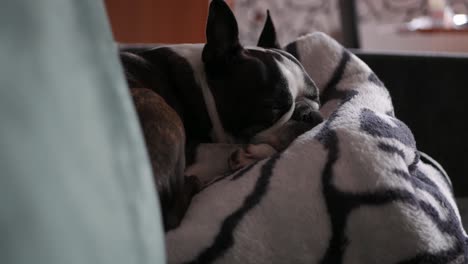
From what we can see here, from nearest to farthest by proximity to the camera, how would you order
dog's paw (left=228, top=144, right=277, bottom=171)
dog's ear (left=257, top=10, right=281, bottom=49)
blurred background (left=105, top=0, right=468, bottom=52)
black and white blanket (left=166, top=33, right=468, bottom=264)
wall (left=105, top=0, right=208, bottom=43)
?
black and white blanket (left=166, top=33, right=468, bottom=264) → dog's paw (left=228, top=144, right=277, bottom=171) → dog's ear (left=257, top=10, right=281, bottom=49) → wall (left=105, top=0, right=208, bottom=43) → blurred background (left=105, top=0, right=468, bottom=52)

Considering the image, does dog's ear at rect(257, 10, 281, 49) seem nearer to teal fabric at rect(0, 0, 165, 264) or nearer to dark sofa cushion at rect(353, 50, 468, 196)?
dark sofa cushion at rect(353, 50, 468, 196)

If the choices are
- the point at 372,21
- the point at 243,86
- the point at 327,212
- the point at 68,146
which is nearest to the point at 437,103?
the point at 243,86

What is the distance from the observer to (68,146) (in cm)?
32

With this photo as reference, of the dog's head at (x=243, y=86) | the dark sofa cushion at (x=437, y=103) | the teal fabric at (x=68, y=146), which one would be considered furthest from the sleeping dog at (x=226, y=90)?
the teal fabric at (x=68, y=146)

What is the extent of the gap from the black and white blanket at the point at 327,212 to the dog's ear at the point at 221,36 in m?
0.37

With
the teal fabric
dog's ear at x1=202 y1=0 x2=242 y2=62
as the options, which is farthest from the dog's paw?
the teal fabric

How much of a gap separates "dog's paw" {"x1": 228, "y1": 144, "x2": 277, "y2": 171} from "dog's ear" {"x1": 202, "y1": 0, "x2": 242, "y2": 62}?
234 mm

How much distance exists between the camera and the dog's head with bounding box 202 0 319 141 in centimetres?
128

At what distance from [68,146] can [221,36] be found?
100 centimetres

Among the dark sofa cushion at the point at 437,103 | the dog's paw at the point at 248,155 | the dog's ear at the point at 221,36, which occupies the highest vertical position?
the dog's ear at the point at 221,36

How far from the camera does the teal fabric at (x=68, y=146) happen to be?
0.29 meters

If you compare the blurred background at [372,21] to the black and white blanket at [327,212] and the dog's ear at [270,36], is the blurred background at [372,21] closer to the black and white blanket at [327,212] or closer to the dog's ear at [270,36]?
the dog's ear at [270,36]

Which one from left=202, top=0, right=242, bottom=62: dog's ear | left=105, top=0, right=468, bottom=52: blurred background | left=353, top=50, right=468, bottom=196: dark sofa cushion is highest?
left=202, top=0, right=242, bottom=62: dog's ear

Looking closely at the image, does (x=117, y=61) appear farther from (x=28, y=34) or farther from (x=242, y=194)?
(x=242, y=194)
